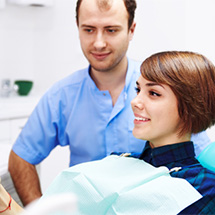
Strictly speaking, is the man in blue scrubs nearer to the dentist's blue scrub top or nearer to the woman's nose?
the dentist's blue scrub top

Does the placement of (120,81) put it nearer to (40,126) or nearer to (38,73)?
(40,126)

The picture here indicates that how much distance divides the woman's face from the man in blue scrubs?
17.5 inches

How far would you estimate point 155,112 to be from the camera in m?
1.24

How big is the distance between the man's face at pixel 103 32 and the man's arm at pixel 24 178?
0.53 meters

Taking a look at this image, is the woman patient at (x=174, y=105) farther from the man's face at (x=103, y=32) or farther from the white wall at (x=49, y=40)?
the white wall at (x=49, y=40)

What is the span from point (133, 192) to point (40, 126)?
751mm

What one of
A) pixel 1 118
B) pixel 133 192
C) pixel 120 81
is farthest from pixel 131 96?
pixel 1 118

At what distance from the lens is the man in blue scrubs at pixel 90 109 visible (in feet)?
5.51

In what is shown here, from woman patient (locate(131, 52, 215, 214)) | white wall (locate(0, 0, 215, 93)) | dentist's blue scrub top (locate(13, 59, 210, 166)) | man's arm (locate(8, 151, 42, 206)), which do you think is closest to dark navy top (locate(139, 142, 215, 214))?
woman patient (locate(131, 52, 215, 214))

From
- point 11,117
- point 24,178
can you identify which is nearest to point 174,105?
point 24,178

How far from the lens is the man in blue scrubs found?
1.68 metres

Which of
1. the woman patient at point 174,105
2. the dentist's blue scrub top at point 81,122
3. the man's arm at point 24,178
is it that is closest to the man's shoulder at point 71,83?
the dentist's blue scrub top at point 81,122

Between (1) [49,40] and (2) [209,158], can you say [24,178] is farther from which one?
(1) [49,40]

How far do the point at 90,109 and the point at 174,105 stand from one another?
0.61 metres
